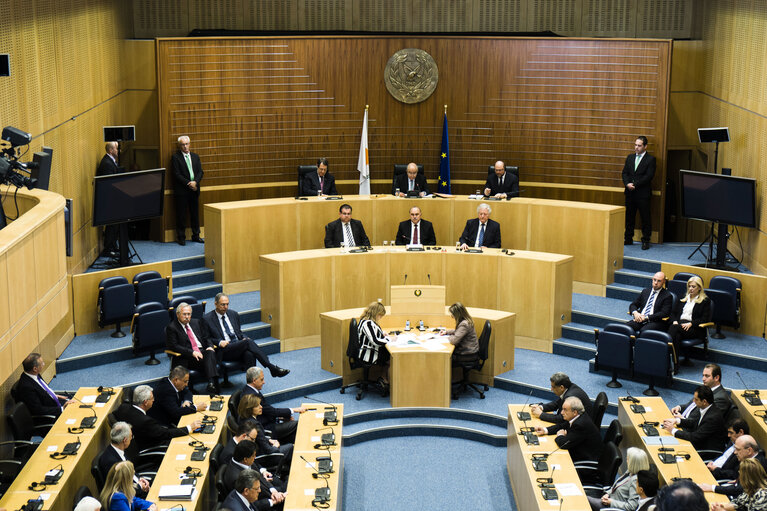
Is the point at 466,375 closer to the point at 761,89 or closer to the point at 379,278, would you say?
the point at 379,278

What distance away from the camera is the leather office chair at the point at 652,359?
9891 mm

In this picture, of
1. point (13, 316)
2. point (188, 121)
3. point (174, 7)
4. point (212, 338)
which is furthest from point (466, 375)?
point (174, 7)

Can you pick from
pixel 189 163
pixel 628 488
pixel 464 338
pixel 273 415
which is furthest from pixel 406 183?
pixel 628 488

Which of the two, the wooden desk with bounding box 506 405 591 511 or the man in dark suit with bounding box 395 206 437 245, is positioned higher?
the man in dark suit with bounding box 395 206 437 245

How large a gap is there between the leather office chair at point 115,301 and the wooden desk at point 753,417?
21.8 feet

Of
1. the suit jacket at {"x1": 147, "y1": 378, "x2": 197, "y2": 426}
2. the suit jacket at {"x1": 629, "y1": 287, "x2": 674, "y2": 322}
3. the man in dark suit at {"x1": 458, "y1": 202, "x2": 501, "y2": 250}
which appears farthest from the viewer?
the man in dark suit at {"x1": 458, "y1": 202, "x2": 501, "y2": 250}

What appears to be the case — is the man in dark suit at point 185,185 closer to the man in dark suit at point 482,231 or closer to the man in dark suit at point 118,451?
the man in dark suit at point 482,231

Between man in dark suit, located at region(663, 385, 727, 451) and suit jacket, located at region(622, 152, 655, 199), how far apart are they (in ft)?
17.0

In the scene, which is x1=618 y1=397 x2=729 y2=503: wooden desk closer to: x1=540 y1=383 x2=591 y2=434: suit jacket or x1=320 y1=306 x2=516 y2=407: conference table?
x1=540 y1=383 x2=591 y2=434: suit jacket

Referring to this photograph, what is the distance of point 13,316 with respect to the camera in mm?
7141

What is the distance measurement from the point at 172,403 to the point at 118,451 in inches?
48.4

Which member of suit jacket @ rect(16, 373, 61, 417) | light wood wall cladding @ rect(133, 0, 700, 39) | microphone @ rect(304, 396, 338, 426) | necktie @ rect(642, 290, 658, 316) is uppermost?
light wood wall cladding @ rect(133, 0, 700, 39)

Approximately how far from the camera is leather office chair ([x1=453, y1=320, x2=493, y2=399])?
33.5 feet

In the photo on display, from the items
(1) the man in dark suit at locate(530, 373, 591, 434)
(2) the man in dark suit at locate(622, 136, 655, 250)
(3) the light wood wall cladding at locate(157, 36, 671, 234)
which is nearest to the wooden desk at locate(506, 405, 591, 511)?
(1) the man in dark suit at locate(530, 373, 591, 434)
